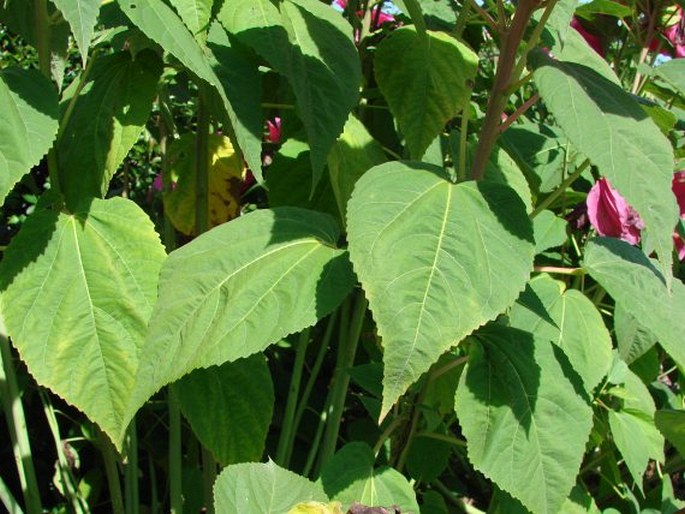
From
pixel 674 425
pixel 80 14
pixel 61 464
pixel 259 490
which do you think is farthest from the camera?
pixel 61 464

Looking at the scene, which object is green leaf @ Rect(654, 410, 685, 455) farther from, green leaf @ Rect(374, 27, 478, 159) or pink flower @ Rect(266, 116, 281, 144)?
pink flower @ Rect(266, 116, 281, 144)

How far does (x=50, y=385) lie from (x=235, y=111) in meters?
0.43

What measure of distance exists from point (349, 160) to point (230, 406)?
1.33 ft

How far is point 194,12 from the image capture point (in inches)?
43.8

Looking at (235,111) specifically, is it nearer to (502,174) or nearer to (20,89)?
(20,89)

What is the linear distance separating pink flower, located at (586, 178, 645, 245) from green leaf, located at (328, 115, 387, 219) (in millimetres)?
549

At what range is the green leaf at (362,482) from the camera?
4.10 feet

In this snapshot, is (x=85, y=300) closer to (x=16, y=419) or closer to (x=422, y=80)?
(x=16, y=419)

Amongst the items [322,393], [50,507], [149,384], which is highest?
[149,384]

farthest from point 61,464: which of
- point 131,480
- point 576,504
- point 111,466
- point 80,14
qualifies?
point 80,14

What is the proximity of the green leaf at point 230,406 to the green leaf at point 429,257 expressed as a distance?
1.29ft

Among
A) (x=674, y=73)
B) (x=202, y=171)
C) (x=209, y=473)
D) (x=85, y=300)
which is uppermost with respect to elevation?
(x=674, y=73)

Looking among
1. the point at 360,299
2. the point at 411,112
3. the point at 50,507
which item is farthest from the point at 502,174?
the point at 50,507

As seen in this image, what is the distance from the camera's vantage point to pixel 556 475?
1.14 metres
